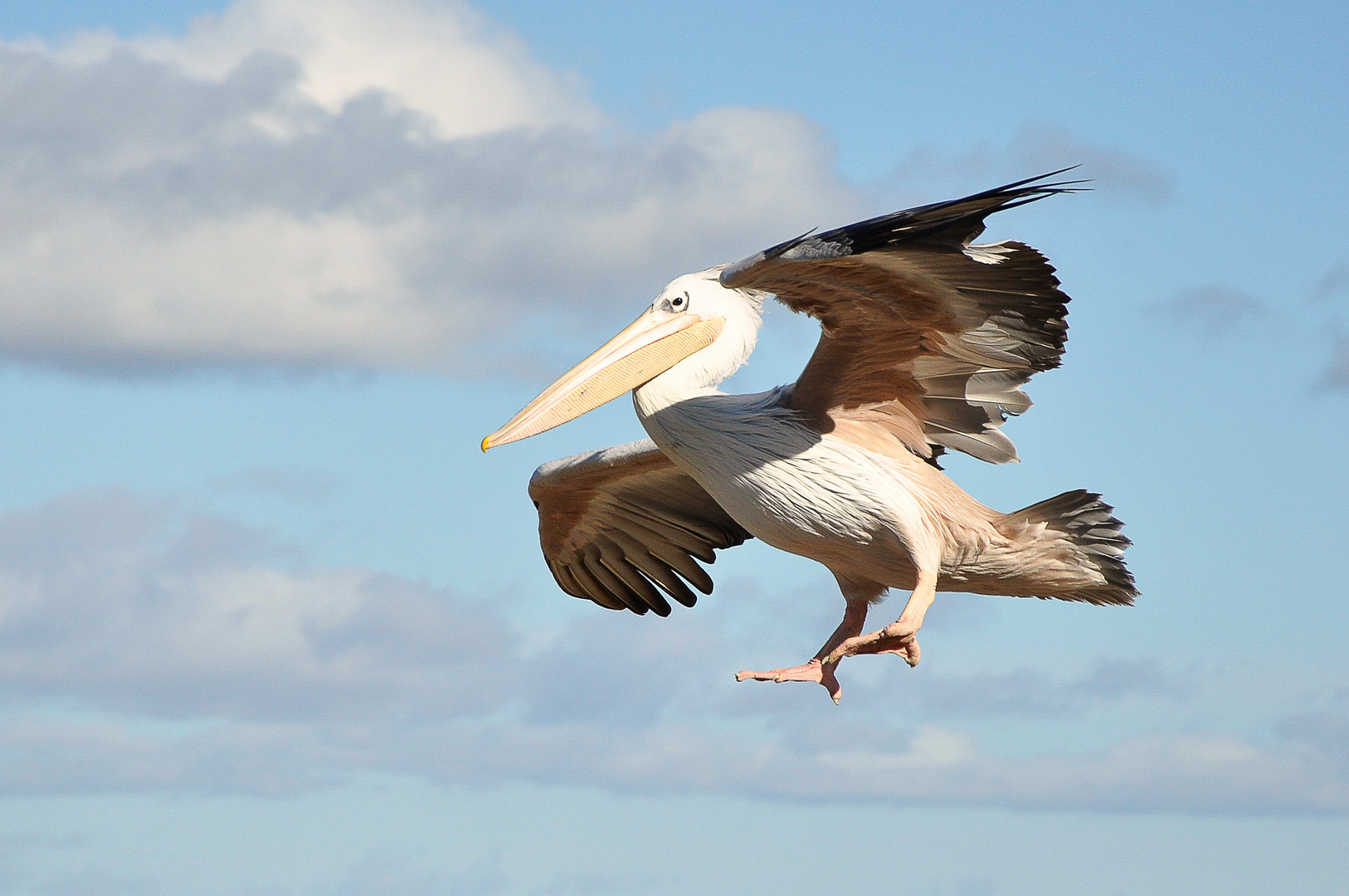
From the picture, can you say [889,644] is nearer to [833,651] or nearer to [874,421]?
[833,651]

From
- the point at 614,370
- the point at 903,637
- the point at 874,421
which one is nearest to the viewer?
the point at 903,637

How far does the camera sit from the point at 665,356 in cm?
1032

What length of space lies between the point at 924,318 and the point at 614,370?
172cm

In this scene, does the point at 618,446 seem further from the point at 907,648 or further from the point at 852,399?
the point at 907,648

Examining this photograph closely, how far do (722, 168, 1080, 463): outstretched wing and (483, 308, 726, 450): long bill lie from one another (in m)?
0.76

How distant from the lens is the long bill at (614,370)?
10.3 metres

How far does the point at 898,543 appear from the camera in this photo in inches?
395

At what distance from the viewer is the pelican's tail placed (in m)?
10.4

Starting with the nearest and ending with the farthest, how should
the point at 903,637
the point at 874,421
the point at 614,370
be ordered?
the point at 903,637
the point at 614,370
the point at 874,421

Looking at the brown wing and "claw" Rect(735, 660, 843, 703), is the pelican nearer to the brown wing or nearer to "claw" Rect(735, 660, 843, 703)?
"claw" Rect(735, 660, 843, 703)

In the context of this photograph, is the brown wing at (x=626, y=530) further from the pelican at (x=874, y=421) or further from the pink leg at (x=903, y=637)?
the pink leg at (x=903, y=637)

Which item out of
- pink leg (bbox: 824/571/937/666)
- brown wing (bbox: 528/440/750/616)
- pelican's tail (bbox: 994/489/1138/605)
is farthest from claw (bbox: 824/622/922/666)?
→ brown wing (bbox: 528/440/750/616)

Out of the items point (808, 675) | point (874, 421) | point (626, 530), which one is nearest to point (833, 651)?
point (808, 675)

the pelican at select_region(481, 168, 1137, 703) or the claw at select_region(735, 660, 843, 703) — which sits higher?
the pelican at select_region(481, 168, 1137, 703)
